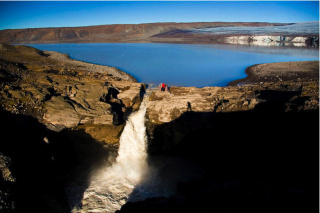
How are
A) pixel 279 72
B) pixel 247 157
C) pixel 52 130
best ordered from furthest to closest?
1. pixel 279 72
2. pixel 52 130
3. pixel 247 157

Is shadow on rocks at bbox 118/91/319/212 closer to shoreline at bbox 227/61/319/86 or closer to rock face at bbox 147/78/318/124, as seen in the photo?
rock face at bbox 147/78/318/124

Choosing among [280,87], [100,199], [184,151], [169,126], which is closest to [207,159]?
[184,151]

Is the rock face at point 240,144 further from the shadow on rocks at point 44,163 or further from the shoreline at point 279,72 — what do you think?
the shoreline at point 279,72

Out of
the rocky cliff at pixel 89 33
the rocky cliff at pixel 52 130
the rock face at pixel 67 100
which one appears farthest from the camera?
the rocky cliff at pixel 89 33

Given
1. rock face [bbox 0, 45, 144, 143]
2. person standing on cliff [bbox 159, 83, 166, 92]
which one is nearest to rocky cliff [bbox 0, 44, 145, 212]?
rock face [bbox 0, 45, 144, 143]

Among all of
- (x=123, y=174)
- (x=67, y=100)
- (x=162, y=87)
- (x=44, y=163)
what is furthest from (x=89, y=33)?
(x=44, y=163)

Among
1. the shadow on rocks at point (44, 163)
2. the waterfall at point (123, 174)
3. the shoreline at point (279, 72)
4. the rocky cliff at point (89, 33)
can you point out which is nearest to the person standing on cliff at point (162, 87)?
the waterfall at point (123, 174)

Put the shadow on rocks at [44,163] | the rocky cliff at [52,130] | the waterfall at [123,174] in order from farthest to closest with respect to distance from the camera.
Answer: the waterfall at [123,174] → the rocky cliff at [52,130] → the shadow on rocks at [44,163]

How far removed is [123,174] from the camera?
32.9 feet

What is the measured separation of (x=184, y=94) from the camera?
13703mm

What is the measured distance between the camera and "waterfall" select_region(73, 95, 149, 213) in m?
8.30

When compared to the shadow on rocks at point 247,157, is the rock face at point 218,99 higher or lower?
higher

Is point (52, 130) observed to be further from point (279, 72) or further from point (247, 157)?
point (279, 72)

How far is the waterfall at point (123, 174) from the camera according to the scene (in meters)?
8.30
